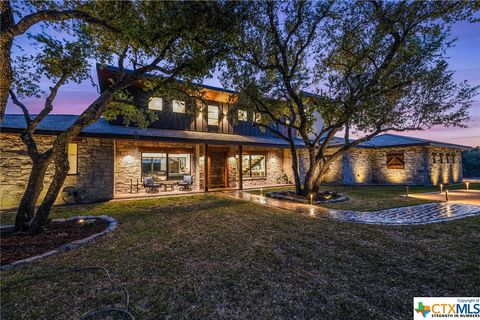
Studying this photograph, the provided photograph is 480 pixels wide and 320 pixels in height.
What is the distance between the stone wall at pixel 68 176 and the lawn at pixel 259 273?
5.34 metres

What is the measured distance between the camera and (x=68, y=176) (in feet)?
29.5

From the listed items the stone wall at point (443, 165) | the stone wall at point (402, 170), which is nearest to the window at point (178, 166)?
the stone wall at point (402, 170)

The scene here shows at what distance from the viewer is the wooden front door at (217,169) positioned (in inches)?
512

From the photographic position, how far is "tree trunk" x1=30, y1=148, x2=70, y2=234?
4.84 metres

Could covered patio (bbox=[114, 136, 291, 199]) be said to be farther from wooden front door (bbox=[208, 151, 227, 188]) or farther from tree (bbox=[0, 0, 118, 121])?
tree (bbox=[0, 0, 118, 121])

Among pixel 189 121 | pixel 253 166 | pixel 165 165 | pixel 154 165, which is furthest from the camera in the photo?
pixel 253 166

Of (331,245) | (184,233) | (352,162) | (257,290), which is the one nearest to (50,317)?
(257,290)

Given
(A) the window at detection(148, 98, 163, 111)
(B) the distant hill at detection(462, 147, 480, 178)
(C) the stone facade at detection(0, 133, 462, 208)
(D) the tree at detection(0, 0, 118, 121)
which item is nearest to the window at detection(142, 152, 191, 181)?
(C) the stone facade at detection(0, 133, 462, 208)

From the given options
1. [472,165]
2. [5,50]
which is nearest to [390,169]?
[472,165]

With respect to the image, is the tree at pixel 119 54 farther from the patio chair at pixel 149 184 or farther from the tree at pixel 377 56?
the patio chair at pixel 149 184

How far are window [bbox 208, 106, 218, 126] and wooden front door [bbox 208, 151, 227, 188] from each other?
7.64ft

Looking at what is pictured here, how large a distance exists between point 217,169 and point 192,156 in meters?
1.85

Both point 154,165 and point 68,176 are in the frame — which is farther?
point 154,165

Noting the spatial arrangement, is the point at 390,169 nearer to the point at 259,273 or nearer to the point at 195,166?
the point at 195,166
